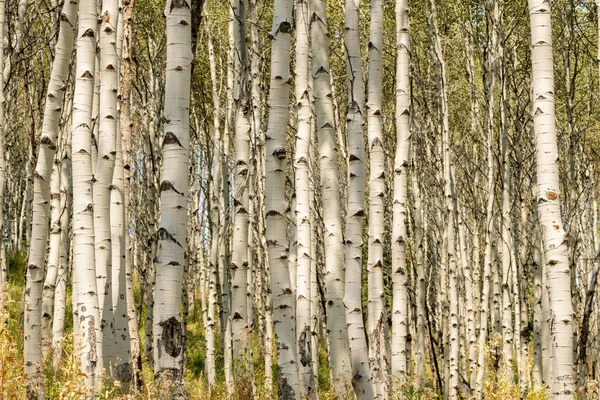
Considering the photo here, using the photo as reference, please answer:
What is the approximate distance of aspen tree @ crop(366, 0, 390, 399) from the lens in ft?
19.8

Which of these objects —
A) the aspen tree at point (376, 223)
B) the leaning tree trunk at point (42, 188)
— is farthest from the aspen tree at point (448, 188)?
the leaning tree trunk at point (42, 188)

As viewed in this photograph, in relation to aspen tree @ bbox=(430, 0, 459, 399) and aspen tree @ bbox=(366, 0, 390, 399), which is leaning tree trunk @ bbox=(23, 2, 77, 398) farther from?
aspen tree @ bbox=(430, 0, 459, 399)

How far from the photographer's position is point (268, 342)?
42.8ft

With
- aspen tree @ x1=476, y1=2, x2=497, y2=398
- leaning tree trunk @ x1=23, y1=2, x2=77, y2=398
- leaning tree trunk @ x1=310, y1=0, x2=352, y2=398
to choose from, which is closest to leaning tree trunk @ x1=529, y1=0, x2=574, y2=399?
leaning tree trunk @ x1=310, y1=0, x2=352, y2=398

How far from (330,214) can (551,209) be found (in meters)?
2.20

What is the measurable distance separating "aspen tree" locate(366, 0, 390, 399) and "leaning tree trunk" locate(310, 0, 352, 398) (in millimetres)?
274

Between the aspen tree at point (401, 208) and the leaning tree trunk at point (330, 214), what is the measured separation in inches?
38.8

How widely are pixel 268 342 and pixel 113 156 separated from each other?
8.35m

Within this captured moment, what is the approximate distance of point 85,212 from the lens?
15.1 ft

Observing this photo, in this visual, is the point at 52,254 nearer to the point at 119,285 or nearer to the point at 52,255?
the point at 52,255

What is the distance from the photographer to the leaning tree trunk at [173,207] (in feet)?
13.1

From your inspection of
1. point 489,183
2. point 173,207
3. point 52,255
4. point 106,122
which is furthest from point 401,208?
point 52,255

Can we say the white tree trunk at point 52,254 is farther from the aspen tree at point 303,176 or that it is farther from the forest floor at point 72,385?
the aspen tree at point 303,176

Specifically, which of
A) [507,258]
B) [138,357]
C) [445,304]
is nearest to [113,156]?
[138,357]
